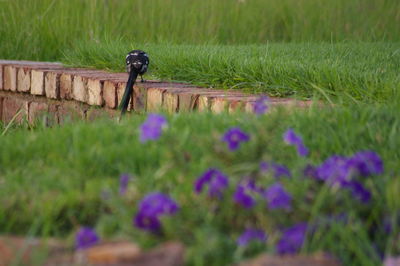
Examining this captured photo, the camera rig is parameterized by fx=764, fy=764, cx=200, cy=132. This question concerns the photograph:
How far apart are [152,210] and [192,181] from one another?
13.5 inches

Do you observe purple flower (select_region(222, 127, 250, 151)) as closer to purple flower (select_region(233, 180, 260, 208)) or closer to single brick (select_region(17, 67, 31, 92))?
purple flower (select_region(233, 180, 260, 208))

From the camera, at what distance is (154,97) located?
4527 millimetres

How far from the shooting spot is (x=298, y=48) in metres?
6.25

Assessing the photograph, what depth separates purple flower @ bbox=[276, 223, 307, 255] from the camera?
77.9 inches

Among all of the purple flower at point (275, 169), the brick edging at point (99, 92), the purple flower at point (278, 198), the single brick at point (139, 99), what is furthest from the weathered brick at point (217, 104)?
the purple flower at point (278, 198)

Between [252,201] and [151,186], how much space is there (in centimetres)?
37

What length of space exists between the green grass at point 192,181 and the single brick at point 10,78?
2.85m

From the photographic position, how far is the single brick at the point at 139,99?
15.1 feet

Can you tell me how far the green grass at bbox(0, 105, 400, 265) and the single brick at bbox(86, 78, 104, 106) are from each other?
1915mm

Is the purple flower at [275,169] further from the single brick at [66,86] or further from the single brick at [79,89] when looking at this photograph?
the single brick at [66,86]

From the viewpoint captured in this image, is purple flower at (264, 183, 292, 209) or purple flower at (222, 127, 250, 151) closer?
purple flower at (264, 183, 292, 209)

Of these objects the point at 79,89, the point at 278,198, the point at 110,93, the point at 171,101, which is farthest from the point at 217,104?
the point at 278,198

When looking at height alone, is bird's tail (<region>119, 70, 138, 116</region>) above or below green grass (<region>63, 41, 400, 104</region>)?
below

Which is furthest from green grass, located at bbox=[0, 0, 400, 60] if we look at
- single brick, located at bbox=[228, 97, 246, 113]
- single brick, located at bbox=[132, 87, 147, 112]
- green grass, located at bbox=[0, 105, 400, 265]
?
green grass, located at bbox=[0, 105, 400, 265]
